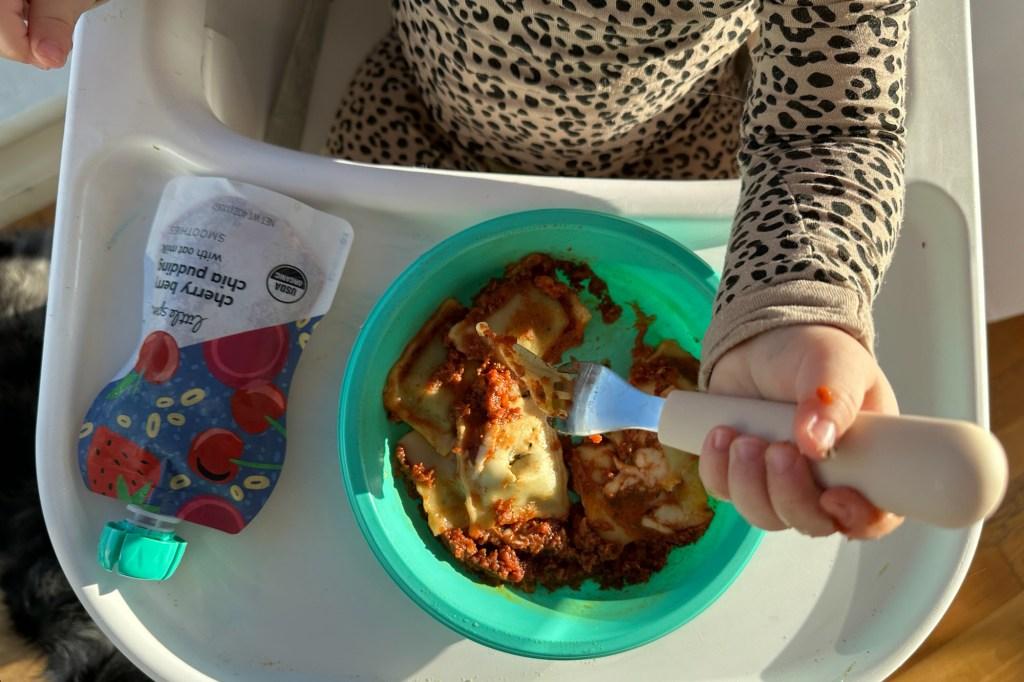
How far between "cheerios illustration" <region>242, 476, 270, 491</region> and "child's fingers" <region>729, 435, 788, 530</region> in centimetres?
34

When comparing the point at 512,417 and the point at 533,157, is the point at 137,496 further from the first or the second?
the point at 533,157

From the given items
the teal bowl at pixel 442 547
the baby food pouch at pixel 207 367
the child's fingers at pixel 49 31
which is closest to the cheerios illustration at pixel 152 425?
the baby food pouch at pixel 207 367

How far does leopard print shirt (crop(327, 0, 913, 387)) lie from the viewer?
1.61 ft

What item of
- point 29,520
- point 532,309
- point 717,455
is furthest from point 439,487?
point 29,520

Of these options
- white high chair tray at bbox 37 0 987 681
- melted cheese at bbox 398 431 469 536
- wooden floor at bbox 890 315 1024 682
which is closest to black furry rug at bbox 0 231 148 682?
white high chair tray at bbox 37 0 987 681

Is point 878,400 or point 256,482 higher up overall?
point 878,400

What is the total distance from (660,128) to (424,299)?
32 centimetres

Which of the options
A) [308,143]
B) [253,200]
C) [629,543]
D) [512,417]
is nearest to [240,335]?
[253,200]

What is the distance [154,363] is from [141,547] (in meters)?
0.13

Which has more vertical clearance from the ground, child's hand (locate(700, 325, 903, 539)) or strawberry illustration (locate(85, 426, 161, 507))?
child's hand (locate(700, 325, 903, 539))

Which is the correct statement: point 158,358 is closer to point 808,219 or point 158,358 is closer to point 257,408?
point 257,408

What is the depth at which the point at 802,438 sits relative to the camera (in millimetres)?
338

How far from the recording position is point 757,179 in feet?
1.77

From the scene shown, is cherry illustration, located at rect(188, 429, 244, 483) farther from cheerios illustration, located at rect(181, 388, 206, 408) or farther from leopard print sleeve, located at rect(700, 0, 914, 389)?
leopard print sleeve, located at rect(700, 0, 914, 389)
